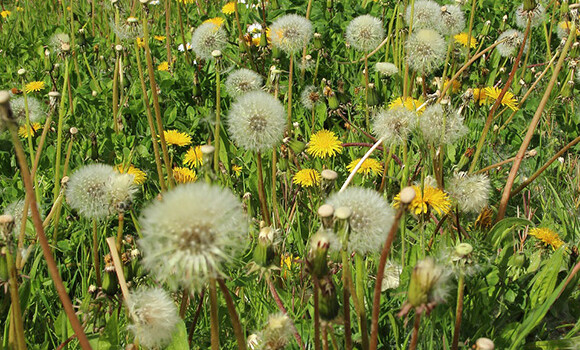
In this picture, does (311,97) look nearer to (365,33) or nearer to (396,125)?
(365,33)

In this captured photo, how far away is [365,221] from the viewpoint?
3.95 ft

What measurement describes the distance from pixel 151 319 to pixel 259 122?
0.67 metres

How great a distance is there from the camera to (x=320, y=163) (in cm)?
237

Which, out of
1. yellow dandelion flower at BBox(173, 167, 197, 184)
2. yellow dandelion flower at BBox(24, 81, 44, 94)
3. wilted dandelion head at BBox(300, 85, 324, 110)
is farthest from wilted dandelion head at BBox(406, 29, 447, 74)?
yellow dandelion flower at BBox(24, 81, 44, 94)

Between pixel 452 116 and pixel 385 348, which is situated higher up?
pixel 452 116

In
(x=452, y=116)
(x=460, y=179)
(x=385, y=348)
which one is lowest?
(x=385, y=348)

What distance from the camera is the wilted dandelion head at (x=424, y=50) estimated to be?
2.17 m

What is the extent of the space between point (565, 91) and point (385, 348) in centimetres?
166

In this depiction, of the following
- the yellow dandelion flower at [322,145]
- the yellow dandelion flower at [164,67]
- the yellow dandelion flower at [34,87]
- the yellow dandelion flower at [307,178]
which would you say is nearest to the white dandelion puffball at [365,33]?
the yellow dandelion flower at [322,145]

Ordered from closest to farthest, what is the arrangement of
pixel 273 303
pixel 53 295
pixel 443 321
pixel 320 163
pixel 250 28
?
pixel 443 321
pixel 273 303
pixel 53 295
pixel 320 163
pixel 250 28

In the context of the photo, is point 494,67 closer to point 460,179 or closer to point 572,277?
point 460,179

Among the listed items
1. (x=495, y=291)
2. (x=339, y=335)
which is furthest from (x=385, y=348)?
(x=495, y=291)

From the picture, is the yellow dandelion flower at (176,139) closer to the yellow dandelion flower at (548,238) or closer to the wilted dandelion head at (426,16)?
the wilted dandelion head at (426,16)

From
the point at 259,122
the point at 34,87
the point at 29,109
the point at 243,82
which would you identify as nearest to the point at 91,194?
the point at 259,122
